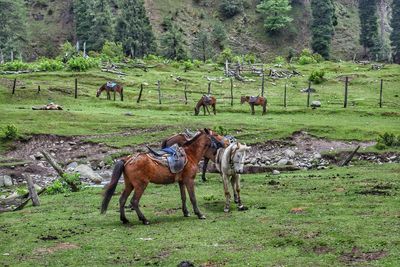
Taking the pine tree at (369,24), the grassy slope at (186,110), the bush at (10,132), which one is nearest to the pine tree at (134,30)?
the grassy slope at (186,110)

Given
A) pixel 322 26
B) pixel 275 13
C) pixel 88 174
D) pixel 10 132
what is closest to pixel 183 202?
pixel 88 174

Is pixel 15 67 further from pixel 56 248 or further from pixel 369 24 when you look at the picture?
pixel 369 24

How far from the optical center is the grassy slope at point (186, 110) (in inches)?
1663

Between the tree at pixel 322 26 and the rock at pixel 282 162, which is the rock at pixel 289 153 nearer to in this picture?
the rock at pixel 282 162

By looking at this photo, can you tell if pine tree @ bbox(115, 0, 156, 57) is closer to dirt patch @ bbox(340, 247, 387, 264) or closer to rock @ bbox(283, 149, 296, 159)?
rock @ bbox(283, 149, 296, 159)

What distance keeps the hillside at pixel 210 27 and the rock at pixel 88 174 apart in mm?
94154

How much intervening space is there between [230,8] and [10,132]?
10332cm

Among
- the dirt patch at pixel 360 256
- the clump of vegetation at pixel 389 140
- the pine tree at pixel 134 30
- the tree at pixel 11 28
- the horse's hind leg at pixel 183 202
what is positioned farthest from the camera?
the pine tree at pixel 134 30

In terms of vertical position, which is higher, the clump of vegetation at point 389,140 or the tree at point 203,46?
the tree at point 203,46

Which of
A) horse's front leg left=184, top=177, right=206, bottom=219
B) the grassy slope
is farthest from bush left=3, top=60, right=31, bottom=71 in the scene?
horse's front leg left=184, top=177, right=206, bottom=219

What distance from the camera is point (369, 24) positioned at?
118875 millimetres

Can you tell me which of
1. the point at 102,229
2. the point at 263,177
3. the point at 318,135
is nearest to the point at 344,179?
the point at 263,177

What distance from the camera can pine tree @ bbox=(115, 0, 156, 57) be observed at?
104875 mm

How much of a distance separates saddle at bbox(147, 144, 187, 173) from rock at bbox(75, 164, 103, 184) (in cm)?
1281
